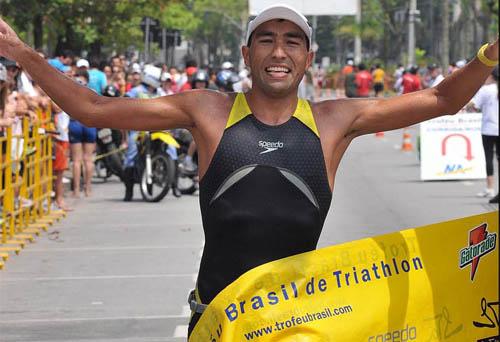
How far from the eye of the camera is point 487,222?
4.63 m

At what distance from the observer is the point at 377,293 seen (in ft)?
14.4

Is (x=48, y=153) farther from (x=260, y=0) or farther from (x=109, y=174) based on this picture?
(x=109, y=174)

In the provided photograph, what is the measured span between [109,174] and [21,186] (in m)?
7.93

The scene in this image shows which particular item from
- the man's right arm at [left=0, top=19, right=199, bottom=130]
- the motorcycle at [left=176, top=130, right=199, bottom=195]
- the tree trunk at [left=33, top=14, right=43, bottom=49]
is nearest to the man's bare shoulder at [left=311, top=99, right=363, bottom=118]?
the man's right arm at [left=0, top=19, right=199, bottom=130]

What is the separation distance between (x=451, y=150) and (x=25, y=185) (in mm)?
8754

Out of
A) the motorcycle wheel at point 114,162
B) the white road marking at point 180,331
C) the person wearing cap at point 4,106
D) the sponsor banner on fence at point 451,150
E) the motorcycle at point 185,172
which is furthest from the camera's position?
the sponsor banner on fence at point 451,150

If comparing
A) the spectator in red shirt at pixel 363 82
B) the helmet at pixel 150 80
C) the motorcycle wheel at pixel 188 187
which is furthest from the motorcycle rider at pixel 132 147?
the spectator in red shirt at pixel 363 82

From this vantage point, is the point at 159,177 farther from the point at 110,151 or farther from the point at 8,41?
the point at 8,41

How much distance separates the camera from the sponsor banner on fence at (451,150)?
74.6 ft

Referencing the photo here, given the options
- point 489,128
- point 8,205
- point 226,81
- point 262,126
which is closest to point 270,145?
point 262,126

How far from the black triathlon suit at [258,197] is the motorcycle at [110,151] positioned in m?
16.6

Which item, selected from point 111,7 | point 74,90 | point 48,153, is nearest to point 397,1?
point 111,7

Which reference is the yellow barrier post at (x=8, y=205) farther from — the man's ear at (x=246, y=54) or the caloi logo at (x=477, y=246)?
the caloi logo at (x=477, y=246)

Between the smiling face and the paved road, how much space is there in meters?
4.97
